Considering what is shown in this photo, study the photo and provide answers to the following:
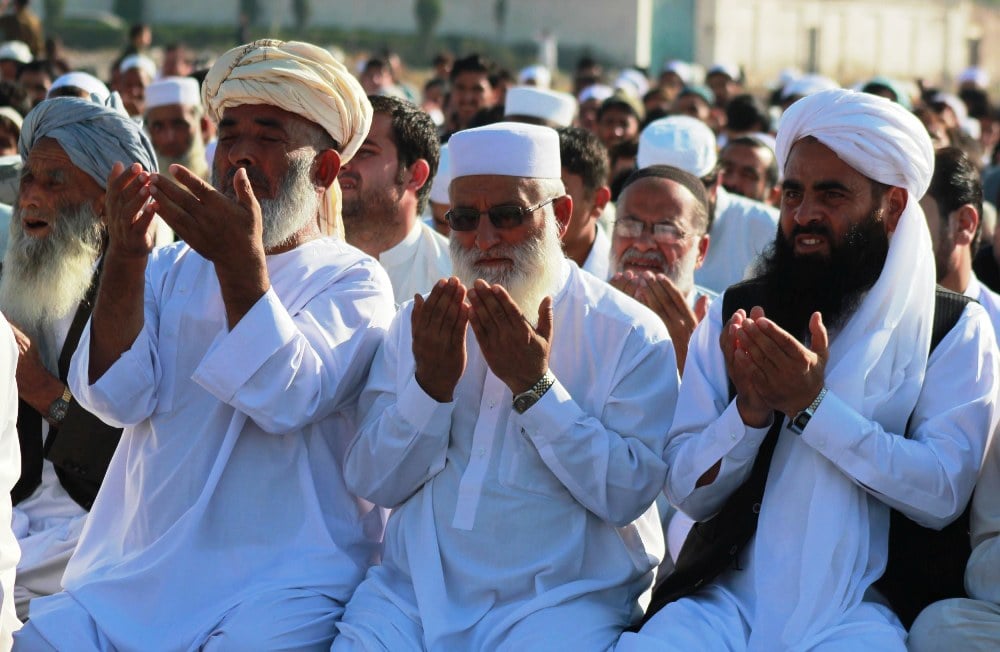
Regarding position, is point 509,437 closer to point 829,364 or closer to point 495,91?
point 829,364

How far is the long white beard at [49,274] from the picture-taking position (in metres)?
4.61

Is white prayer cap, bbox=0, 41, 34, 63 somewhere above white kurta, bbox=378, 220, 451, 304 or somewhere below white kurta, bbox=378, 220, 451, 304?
below

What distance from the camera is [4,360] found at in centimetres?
340

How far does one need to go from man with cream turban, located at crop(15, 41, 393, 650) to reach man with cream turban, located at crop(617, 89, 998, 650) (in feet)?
3.02

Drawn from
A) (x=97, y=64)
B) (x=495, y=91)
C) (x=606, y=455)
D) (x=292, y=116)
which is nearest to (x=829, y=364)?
(x=606, y=455)

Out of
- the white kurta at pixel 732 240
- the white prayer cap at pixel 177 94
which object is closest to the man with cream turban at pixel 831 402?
the white kurta at pixel 732 240

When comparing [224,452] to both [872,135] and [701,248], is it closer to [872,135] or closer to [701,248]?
[872,135]

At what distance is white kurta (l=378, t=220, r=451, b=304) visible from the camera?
5.91 m

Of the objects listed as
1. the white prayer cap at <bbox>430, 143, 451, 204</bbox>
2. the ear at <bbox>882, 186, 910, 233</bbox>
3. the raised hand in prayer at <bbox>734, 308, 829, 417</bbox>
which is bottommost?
the white prayer cap at <bbox>430, 143, 451, 204</bbox>

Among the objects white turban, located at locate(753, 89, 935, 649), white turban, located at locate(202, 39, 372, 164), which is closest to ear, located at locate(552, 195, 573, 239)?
white turban, located at locate(202, 39, 372, 164)

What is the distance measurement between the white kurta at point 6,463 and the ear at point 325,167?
3.71ft

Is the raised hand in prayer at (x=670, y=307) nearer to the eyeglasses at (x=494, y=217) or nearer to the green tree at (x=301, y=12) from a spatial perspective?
the eyeglasses at (x=494, y=217)

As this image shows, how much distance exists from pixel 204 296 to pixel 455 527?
37.8 inches

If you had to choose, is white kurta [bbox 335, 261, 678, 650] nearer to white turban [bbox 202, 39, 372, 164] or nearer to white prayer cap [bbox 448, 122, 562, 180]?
white prayer cap [bbox 448, 122, 562, 180]
